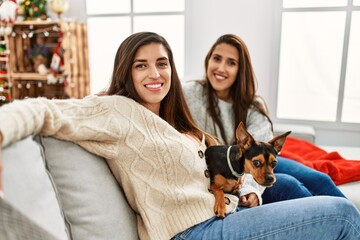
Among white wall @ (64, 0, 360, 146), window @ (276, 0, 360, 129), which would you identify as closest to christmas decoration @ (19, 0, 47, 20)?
white wall @ (64, 0, 360, 146)

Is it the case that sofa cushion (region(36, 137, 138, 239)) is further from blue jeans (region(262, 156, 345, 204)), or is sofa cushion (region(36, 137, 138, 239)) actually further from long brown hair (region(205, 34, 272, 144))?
long brown hair (region(205, 34, 272, 144))

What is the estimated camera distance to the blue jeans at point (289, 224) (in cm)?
117

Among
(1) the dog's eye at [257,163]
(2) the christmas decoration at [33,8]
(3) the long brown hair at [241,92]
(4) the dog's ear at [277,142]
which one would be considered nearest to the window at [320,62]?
(3) the long brown hair at [241,92]

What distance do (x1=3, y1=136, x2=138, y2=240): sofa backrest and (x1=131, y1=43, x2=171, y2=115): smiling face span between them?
1.13 feet

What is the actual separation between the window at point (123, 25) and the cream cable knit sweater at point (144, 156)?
2985 mm

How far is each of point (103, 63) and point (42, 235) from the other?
13.4ft

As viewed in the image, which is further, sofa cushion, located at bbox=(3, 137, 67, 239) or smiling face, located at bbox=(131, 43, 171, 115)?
smiling face, located at bbox=(131, 43, 171, 115)

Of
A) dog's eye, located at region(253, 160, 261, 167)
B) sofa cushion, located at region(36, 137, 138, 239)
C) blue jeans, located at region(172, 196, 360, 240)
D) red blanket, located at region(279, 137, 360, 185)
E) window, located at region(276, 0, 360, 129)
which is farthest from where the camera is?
window, located at region(276, 0, 360, 129)

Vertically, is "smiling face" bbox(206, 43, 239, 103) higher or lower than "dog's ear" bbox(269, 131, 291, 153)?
higher

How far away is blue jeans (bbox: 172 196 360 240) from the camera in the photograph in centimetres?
117

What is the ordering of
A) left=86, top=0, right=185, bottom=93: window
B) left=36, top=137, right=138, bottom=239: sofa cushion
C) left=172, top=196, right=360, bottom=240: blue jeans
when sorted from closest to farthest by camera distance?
left=36, top=137, right=138, bottom=239: sofa cushion
left=172, top=196, right=360, bottom=240: blue jeans
left=86, top=0, right=185, bottom=93: window

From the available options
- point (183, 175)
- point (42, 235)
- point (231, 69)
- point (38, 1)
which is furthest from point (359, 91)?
point (38, 1)

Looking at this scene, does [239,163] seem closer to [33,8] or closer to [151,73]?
[151,73]

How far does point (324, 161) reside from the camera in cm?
217
